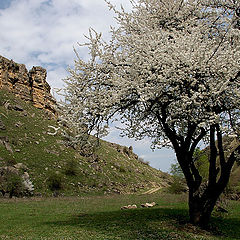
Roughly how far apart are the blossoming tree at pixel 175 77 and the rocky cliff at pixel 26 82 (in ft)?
182

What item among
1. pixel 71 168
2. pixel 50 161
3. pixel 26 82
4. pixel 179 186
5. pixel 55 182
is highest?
pixel 26 82

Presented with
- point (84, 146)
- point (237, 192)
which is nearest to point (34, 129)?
point (237, 192)

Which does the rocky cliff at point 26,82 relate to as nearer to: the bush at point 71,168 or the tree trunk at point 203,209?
Answer: the bush at point 71,168

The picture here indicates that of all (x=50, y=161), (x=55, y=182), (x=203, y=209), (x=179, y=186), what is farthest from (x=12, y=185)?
(x=203, y=209)

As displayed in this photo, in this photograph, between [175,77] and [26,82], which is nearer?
[175,77]

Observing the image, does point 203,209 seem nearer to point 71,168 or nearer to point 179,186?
point 179,186

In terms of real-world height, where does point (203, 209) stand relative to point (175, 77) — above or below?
below

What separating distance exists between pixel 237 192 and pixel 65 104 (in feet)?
101

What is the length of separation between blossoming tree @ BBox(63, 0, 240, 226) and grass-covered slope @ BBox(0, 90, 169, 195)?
32372 millimetres

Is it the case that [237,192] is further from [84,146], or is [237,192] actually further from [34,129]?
[34,129]

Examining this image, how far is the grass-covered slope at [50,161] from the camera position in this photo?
45.7 meters

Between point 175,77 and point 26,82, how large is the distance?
68.0m

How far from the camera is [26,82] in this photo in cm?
7300

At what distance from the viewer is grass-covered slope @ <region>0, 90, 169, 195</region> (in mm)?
45688
